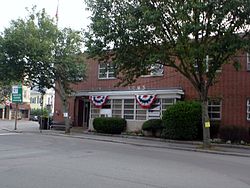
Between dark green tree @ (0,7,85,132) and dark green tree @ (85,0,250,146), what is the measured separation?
7.68 m

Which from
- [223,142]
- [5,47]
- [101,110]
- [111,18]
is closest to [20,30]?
[5,47]

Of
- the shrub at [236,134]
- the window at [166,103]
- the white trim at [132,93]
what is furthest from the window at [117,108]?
the shrub at [236,134]

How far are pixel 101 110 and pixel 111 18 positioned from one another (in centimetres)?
1336

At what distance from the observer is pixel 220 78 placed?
26.3 m

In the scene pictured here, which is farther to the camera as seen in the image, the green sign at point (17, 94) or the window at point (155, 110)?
the green sign at point (17, 94)

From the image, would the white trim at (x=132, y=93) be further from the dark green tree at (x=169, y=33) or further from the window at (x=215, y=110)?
the dark green tree at (x=169, y=33)

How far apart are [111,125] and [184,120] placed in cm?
701

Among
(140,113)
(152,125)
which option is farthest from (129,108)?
(152,125)

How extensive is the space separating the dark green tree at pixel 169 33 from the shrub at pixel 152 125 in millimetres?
6490

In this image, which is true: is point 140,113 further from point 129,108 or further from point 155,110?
point 155,110

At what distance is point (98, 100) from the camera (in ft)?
103

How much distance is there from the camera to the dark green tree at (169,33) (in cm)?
1756

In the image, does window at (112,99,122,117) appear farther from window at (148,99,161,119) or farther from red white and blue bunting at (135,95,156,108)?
window at (148,99,161,119)

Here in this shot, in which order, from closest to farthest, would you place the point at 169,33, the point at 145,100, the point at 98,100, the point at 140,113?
the point at 169,33, the point at 145,100, the point at 140,113, the point at 98,100
